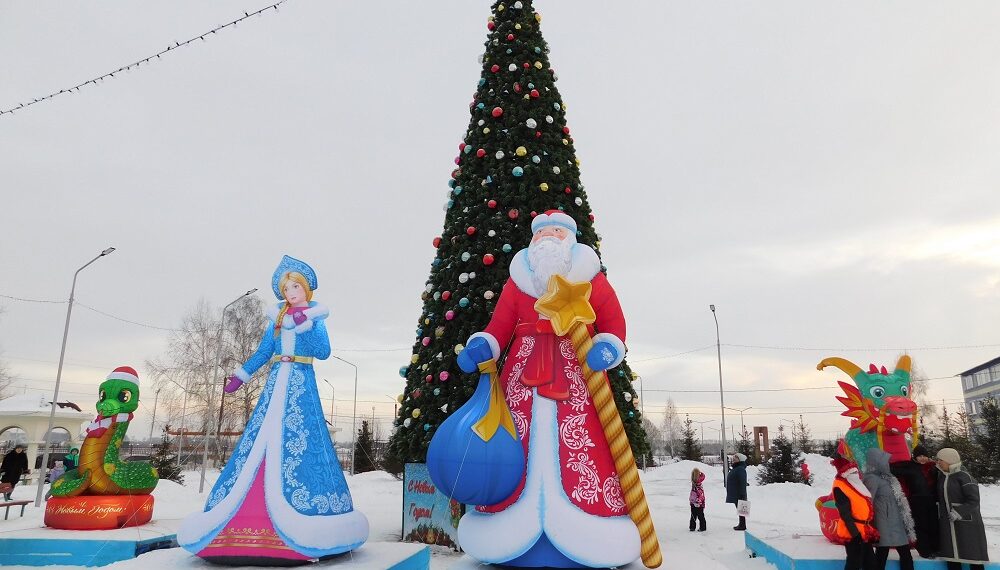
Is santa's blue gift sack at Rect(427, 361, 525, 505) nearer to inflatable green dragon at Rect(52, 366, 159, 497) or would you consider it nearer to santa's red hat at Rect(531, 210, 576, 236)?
santa's red hat at Rect(531, 210, 576, 236)

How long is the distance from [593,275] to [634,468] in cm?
181

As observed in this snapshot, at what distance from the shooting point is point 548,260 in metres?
5.80

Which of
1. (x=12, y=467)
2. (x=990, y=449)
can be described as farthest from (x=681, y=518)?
(x=12, y=467)

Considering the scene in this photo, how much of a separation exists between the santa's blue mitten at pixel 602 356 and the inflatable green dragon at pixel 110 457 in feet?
24.5

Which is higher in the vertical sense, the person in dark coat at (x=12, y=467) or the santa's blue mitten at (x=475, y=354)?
the santa's blue mitten at (x=475, y=354)

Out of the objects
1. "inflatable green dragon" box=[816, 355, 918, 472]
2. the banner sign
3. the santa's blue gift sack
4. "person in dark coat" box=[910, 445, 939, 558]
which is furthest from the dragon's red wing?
the banner sign

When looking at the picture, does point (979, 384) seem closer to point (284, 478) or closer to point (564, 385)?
point (564, 385)

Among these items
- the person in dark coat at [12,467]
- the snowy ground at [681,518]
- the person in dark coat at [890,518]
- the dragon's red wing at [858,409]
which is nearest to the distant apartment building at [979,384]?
the snowy ground at [681,518]

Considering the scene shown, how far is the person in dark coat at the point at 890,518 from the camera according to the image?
19.8ft

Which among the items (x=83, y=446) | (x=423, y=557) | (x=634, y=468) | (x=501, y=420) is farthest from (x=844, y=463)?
(x=83, y=446)

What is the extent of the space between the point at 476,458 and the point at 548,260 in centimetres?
194

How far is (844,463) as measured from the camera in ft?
22.9

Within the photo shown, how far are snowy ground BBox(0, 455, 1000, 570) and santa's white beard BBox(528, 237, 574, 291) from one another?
272 cm

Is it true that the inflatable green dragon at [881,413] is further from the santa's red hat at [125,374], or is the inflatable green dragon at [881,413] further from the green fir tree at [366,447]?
the green fir tree at [366,447]
